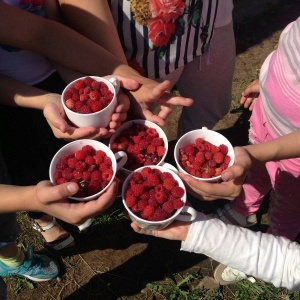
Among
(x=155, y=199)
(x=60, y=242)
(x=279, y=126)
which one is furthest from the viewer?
(x=60, y=242)

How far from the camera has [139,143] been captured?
140 cm

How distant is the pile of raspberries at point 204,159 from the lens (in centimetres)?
134

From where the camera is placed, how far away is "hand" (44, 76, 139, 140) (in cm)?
136

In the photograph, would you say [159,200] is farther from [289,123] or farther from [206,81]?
[206,81]

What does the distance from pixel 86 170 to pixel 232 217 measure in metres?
1.21

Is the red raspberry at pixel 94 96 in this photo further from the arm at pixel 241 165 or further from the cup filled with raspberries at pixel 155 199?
the arm at pixel 241 165

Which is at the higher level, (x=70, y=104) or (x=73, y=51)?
(x=73, y=51)

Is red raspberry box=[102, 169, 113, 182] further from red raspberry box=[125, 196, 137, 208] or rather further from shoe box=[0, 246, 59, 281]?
shoe box=[0, 246, 59, 281]

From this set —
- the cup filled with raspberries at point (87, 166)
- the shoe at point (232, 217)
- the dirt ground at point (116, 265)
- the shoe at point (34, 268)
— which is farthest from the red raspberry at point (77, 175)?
the shoe at point (232, 217)

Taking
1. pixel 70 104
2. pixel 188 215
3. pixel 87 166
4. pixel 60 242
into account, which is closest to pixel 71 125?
pixel 70 104

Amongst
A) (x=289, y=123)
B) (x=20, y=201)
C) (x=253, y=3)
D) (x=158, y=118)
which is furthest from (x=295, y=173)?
(x=253, y=3)

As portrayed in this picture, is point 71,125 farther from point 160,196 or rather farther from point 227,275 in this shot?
point 227,275

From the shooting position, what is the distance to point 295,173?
164 cm

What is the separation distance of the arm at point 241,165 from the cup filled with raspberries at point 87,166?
0.85 ft
